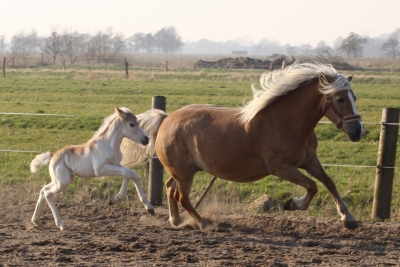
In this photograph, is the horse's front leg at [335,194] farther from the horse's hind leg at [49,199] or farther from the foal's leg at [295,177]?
the horse's hind leg at [49,199]

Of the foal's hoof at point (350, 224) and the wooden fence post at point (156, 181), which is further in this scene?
the wooden fence post at point (156, 181)

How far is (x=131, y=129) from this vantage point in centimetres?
727

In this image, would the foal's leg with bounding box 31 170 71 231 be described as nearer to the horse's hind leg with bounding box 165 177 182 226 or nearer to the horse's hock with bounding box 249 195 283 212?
the horse's hind leg with bounding box 165 177 182 226

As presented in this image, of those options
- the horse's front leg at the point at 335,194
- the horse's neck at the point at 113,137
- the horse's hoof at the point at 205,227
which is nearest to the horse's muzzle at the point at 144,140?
the horse's neck at the point at 113,137

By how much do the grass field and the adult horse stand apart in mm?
1560

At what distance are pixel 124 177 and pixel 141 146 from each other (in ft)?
2.87

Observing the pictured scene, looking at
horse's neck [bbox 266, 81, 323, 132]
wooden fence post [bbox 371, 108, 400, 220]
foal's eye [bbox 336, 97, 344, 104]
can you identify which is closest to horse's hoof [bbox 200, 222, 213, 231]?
horse's neck [bbox 266, 81, 323, 132]

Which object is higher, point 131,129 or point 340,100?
point 340,100

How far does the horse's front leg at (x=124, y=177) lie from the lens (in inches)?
279

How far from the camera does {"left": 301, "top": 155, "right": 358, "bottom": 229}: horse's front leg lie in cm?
671

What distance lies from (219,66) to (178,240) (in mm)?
51269

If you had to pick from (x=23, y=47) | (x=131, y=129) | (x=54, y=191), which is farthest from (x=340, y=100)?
(x=23, y=47)

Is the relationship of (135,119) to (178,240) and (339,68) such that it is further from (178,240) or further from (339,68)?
(339,68)

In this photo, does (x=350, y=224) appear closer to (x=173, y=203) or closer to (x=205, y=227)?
(x=205, y=227)
